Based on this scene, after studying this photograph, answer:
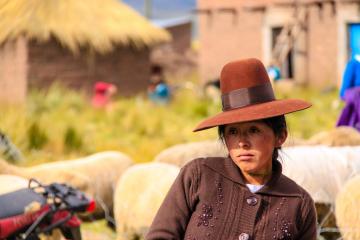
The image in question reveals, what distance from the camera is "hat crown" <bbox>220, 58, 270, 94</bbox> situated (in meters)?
2.51

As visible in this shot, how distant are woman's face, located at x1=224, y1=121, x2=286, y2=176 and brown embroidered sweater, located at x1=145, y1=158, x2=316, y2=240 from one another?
3.6 inches

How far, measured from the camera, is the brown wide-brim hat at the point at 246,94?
2451 millimetres

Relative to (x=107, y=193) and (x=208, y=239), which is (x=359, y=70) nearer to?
(x=107, y=193)

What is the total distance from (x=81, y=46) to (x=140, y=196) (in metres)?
11.6

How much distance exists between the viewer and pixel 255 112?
2.43m

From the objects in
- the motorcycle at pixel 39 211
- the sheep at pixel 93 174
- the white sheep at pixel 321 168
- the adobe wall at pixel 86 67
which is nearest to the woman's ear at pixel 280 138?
the motorcycle at pixel 39 211

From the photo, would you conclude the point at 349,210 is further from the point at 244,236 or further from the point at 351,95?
the point at 244,236

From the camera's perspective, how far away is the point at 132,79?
17.3 metres

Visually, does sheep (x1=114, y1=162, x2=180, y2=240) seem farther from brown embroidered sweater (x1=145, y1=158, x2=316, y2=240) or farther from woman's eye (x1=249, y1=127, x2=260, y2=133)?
woman's eye (x1=249, y1=127, x2=260, y2=133)

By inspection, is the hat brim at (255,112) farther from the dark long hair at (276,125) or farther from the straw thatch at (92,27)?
the straw thatch at (92,27)

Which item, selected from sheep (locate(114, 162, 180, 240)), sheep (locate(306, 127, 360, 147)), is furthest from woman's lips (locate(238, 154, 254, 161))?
sheep (locate(306, 127, 360, 147))

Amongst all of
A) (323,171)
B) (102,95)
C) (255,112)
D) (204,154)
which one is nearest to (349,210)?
(323,171)

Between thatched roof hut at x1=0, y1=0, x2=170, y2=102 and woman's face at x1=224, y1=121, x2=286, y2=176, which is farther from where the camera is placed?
thatched roof hut at x1=0, y1=0, x2=170, y2=102

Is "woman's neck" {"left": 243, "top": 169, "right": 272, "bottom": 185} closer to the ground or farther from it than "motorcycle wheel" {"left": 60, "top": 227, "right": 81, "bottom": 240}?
farther from it
